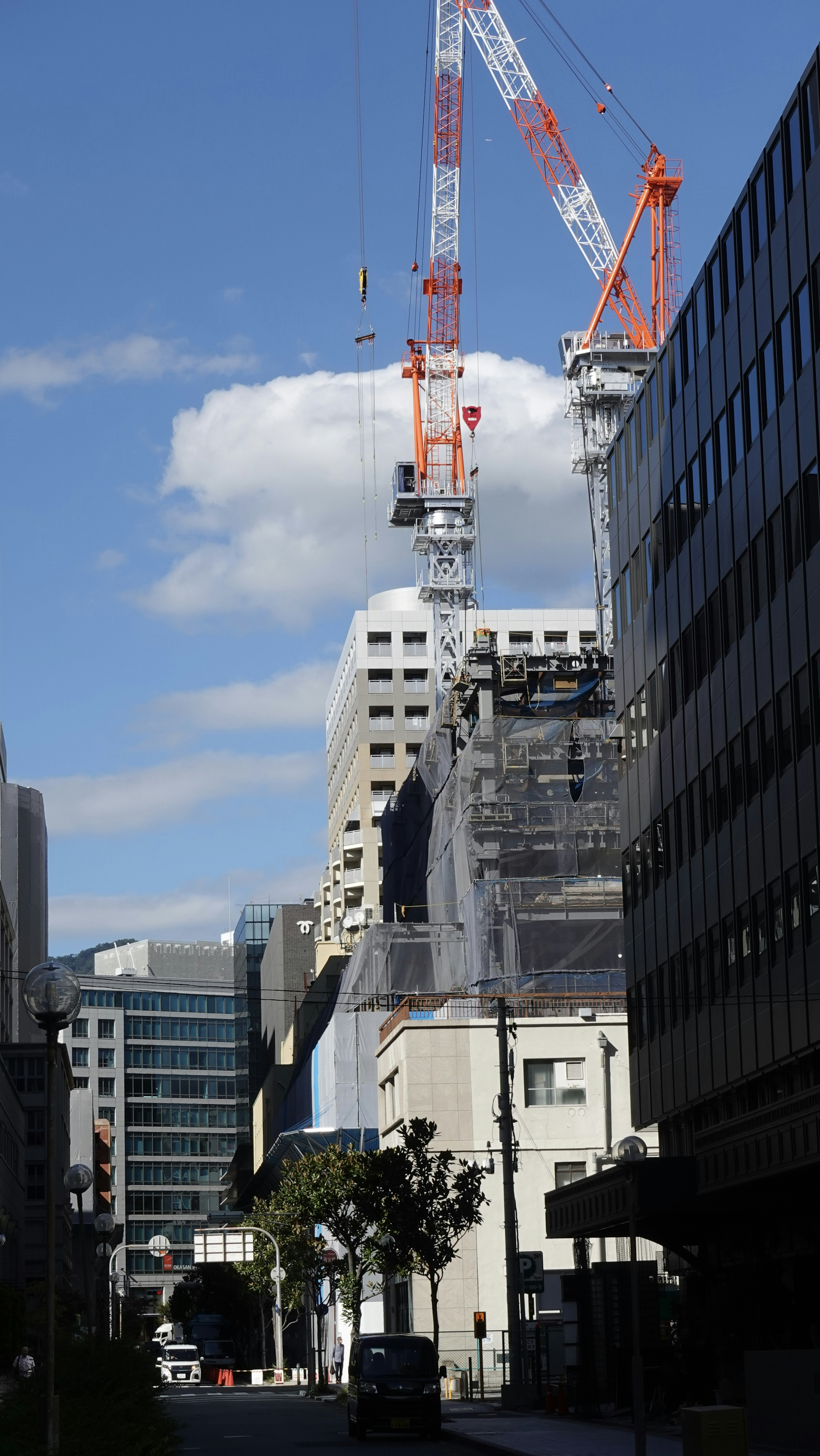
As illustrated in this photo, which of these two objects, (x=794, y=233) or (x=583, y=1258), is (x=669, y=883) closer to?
(x=583, y=1258)

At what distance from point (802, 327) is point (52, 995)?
2538cm

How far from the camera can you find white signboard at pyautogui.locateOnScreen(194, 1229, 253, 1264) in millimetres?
95000

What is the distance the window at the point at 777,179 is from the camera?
38438 mm

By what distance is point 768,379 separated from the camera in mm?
39188

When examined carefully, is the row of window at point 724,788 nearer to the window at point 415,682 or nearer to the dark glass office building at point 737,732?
the dark glass office building at point 737,732

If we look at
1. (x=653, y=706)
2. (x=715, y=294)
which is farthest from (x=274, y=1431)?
(x=715, y=294)

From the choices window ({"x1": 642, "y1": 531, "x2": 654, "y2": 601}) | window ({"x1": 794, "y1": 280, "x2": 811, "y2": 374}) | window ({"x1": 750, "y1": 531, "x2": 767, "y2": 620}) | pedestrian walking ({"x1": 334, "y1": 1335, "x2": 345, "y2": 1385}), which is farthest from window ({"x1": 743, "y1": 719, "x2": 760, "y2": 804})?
pedestrian walking ({"x1": 334, "y1": 1335, "x2": 345, "y2": 1385})

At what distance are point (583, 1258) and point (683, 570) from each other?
1789 cm

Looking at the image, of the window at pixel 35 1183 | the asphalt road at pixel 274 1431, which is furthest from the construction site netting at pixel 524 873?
the window at pixel 35 1183

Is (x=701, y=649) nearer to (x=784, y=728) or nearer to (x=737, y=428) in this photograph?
(x=737, y=428)

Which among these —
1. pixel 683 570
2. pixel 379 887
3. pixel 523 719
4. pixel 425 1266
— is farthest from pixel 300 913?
pixel 683 570

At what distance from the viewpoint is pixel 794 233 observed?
37438mm

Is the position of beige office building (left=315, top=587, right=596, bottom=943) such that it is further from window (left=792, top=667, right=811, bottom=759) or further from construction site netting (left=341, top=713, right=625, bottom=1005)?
window (left=792, top=667, right=811, bottom=759)

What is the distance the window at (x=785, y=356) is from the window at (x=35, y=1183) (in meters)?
95.4
